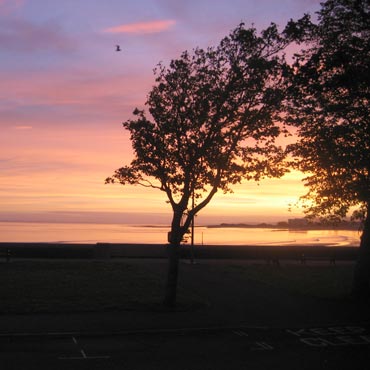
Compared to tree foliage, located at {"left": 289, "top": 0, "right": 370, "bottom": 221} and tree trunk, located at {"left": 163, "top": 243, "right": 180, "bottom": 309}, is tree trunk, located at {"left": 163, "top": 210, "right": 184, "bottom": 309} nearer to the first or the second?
tree trunk, located at {"left": 163, "top": 243, "right": 180, "bottom": 309}

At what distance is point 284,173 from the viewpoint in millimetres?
16859

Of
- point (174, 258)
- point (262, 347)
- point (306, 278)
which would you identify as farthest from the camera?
point (306, 278)

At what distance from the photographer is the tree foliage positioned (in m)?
17.2

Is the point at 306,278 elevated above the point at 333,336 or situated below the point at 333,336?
above

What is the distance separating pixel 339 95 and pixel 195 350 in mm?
10954

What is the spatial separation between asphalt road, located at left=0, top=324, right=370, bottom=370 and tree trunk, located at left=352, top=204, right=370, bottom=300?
5525mm

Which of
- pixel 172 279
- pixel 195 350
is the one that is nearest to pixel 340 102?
pixel 172 279

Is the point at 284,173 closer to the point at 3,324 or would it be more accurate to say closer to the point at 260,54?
the point at 260,54

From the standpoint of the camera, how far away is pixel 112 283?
797 inches

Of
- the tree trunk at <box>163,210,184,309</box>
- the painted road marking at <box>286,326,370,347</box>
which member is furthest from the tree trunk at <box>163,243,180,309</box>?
the painted road marking at <box>286,326,370,347</box>

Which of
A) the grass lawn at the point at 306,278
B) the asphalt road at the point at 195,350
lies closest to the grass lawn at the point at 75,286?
the asphalt road at the point at 195,350

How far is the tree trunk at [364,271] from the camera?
742 inches

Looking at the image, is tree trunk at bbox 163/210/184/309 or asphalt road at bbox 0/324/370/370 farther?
tree trunk at bbox 163/210/184/309

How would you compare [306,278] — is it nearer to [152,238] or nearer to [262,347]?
[262,347]
